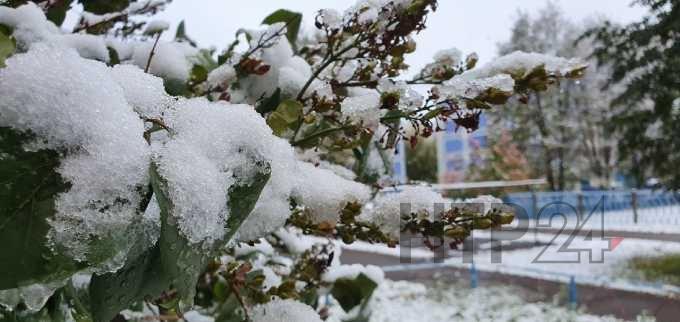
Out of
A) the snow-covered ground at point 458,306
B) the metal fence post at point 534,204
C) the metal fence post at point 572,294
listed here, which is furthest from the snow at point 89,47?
the metal fence post at point 534,204

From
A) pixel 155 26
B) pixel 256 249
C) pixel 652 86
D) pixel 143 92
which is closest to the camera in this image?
pixel 143 92

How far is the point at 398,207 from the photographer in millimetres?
708

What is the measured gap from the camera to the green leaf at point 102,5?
105cm

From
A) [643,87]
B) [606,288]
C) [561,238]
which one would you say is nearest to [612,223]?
[561,238]

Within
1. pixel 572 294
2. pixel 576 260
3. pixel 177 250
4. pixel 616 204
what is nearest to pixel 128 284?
pixel 177 250

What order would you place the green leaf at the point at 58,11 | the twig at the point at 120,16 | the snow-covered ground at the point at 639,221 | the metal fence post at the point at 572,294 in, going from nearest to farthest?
the green leaf at the point at 58,11 < the twig at the point at 120,16 < the metal fence post at the point at 572,294 < the snow-covered ground at the point at 639,221

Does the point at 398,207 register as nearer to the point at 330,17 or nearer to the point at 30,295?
the point at 330,17

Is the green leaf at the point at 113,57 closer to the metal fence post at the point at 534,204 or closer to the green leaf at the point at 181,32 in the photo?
the green leaf at the point at 181,32

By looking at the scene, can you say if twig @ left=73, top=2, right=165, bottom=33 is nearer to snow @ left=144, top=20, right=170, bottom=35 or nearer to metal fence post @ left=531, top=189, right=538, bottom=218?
snow @ left=144, top=20, right=170, bottom=35

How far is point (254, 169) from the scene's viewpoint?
15.2 inches

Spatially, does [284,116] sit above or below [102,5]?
below

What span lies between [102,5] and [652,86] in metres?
7.87

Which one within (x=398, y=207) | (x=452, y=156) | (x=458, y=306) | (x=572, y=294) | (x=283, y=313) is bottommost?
(x=458, y=306)

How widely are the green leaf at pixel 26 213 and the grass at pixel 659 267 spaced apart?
22.3 ft
